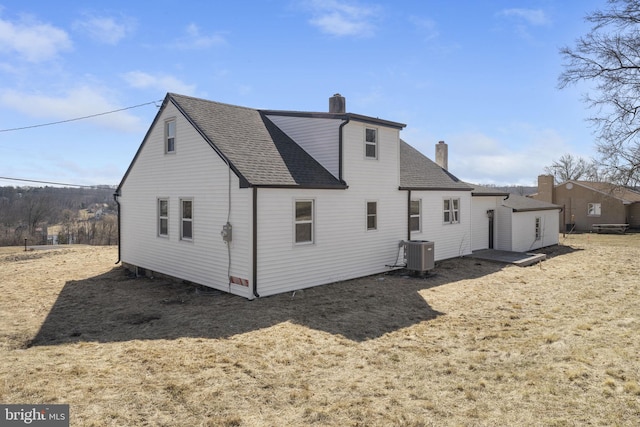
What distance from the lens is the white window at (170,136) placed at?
46.0ft

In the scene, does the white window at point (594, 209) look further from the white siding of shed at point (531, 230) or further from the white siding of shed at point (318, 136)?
the white siding of shed at point (318, 136)

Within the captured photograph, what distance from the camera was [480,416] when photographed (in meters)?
4.89

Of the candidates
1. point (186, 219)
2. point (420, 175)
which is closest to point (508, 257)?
point (420, 175)

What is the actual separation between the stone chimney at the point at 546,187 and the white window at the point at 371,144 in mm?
35193

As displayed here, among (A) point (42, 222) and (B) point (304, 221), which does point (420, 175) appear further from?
(A) point (42, 222)

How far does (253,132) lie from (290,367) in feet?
31.0

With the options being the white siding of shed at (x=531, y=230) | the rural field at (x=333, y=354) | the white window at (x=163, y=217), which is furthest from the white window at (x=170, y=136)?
the white siding of shed at (x=531, y=230)

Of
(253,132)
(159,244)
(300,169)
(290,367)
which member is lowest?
(290,367)

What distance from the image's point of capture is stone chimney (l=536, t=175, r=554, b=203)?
41.8m

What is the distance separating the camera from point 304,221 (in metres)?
12.1

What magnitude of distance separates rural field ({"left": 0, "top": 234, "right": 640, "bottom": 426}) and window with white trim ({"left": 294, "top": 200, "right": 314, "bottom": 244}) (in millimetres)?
1696

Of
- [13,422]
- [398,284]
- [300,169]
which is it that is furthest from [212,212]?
[13,422]

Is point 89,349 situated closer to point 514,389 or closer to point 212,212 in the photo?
point 212,212

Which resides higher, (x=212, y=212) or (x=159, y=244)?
(x=212, y=212)
